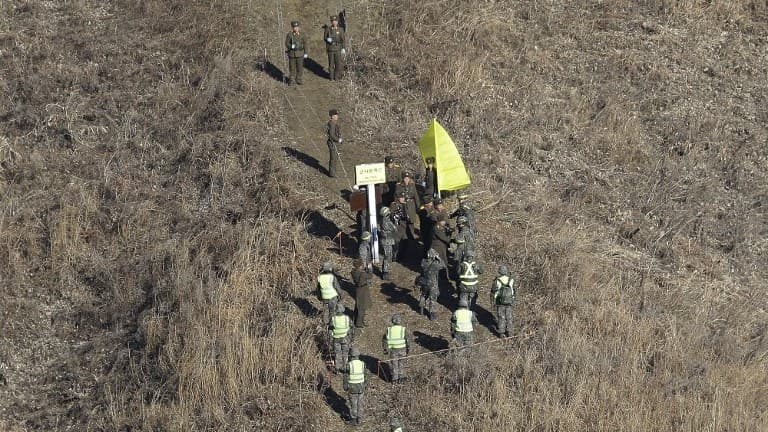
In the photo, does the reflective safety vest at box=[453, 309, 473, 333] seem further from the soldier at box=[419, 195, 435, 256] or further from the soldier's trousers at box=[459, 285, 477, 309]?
the soldier at box=[419, 195, 435, 256]

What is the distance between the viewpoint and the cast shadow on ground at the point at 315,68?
2864 cm

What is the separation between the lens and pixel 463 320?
19.6 meters

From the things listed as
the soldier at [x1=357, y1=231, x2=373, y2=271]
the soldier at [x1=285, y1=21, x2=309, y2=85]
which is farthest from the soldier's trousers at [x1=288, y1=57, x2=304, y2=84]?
the soldier at [x1=357, y1=231, x2=373, y2=271]

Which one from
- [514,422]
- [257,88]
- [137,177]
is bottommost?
[514,422]

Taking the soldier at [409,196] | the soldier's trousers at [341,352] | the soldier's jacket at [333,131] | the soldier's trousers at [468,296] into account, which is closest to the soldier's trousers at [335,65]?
the soldier's jacket at [333,131]

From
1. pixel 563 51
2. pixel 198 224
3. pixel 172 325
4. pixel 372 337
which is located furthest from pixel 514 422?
pixel 563 51

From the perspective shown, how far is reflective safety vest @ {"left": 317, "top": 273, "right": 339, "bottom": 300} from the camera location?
65.2ft

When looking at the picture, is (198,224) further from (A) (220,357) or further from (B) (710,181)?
(B) (710,181)

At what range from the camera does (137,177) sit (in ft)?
85.0

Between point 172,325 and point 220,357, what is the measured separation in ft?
5.39

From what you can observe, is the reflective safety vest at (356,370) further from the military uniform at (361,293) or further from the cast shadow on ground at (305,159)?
the cast shadow on ground at (305,159)

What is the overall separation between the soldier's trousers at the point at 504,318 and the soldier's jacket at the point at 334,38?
31.4ft

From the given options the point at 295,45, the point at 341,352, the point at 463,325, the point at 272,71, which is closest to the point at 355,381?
the point at 341,352

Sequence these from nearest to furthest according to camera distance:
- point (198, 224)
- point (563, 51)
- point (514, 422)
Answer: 1. point (514, 422)
2. point (198, 224)
3. point (563, 51)
